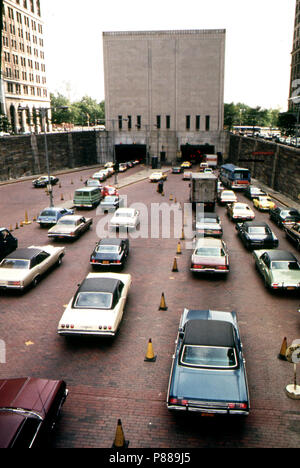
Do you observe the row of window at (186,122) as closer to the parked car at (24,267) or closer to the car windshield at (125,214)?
the car windshield at (125,214)

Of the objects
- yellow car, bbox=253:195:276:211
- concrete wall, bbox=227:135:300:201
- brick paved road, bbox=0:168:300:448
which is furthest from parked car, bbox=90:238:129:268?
concrete wall, bbox=227:135:300:201

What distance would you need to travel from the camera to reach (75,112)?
127062mm

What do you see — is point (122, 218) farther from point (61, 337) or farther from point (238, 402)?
point (238, 402)

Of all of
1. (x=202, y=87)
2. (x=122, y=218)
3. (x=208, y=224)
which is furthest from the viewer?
(x=202, y=87)

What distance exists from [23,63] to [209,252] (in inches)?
3591

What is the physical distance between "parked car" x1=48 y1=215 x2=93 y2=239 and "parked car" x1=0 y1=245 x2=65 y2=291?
493cm

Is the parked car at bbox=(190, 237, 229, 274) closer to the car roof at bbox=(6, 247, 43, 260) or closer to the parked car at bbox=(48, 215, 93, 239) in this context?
the car roof at bbox=(6, 247, 43, 260)

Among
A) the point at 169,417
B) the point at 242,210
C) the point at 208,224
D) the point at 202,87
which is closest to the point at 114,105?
the point at 202,87

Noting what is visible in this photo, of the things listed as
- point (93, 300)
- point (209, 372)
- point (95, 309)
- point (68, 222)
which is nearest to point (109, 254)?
point (93, 300)

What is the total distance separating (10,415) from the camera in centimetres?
696

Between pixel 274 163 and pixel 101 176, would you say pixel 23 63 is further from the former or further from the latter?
pixel 274 163

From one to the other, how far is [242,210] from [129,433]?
73.7 feet

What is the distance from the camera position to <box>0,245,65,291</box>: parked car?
15.0 meters
